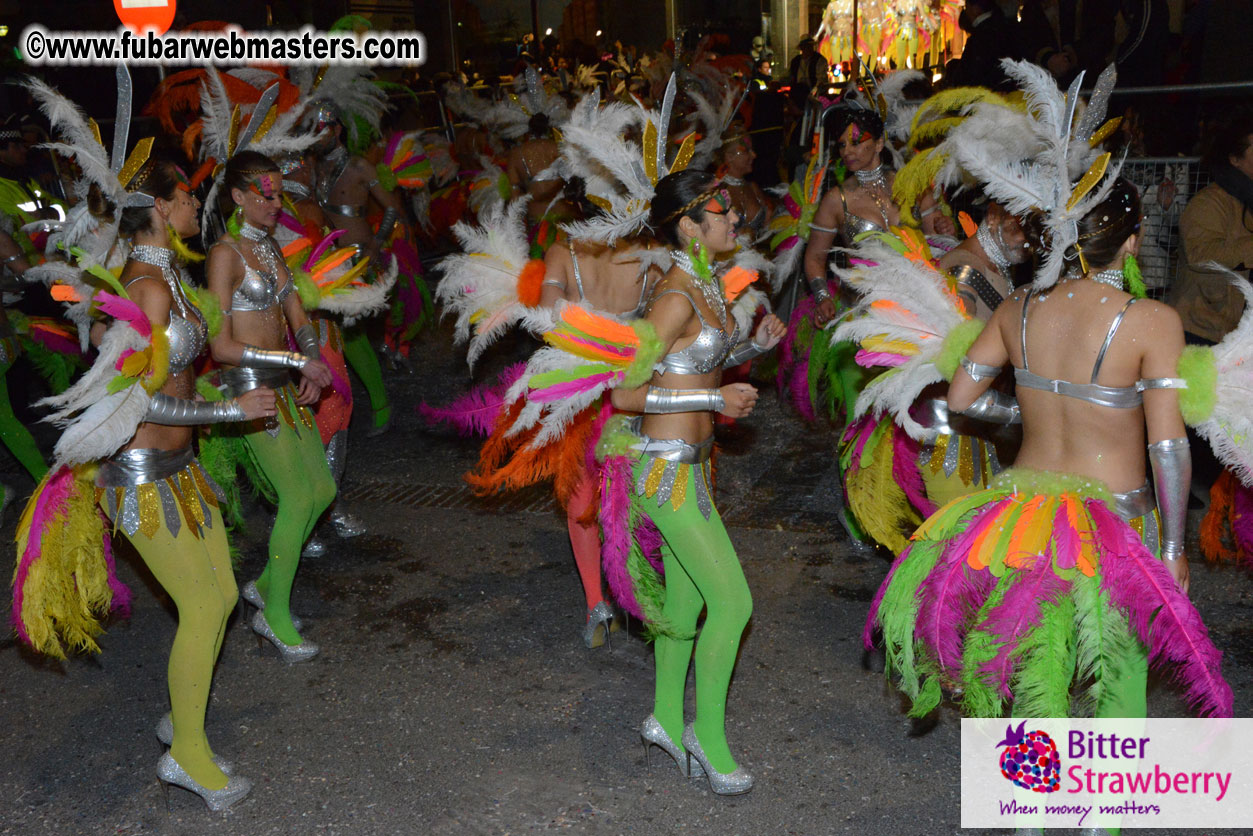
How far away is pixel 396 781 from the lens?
11.5ft

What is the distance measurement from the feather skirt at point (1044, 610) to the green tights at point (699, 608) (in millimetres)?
496

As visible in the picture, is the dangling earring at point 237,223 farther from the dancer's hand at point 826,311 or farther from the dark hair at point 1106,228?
the dark hair at point 1106,228

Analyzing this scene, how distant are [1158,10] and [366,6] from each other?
1262 centimetres

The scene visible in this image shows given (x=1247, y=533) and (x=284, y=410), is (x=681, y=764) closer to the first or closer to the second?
(x=284, y=410)

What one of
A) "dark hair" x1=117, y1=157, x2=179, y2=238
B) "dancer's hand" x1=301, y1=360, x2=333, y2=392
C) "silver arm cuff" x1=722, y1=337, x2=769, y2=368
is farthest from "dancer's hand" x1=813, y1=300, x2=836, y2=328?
"dark hair" x1=117, y1=157, x2=179, y2=238

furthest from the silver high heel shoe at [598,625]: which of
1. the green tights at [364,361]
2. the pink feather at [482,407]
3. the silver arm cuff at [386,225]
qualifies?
the silver arm cuff at [386,225]

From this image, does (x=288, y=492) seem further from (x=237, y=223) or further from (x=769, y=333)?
(x=769, y=333)

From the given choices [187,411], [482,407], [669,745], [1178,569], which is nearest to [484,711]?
[669,745]

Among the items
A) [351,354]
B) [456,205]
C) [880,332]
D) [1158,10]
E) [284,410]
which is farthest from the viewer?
[456,205]

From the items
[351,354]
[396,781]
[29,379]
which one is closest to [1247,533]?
[396,781]

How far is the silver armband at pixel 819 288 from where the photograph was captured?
5574 mm

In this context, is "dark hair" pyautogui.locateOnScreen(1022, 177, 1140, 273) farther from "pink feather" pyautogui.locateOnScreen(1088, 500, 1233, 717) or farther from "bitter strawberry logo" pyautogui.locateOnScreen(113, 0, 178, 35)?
"bitter strawberry logo" pyautogui.locateOnScreen(113, 0, 178, 35)

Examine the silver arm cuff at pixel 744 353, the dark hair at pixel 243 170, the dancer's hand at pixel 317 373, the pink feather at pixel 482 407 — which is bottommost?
the pink feather at pixel 482 407

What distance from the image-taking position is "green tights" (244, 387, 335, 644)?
13.5ft
